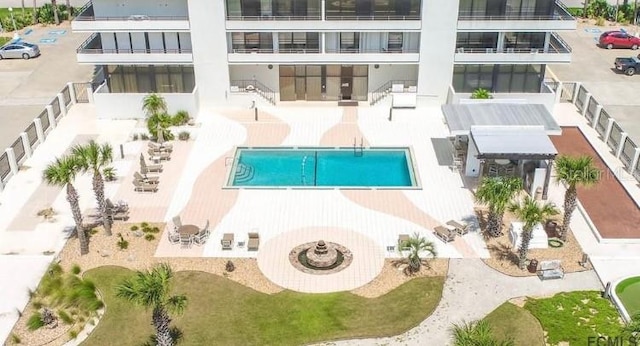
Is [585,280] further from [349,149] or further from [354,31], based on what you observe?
[354,31]

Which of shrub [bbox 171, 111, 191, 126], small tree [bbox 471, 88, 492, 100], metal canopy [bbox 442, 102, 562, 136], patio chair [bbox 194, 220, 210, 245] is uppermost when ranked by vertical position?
metal canopy [bbox 442, 102, 562, 136]

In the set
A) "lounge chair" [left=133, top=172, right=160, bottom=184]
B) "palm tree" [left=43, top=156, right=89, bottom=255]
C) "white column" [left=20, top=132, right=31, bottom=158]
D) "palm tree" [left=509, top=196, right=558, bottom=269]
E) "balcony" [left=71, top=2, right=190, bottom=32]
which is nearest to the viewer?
"palm tree" [left=509, top=196, right=558, bottom=269]

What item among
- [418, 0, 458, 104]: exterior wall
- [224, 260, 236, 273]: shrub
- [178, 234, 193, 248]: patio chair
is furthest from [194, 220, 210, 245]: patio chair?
[418, 0, 458, 104]: exterior wall

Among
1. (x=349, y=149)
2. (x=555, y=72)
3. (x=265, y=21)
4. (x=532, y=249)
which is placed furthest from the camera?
(x=555, y=72)

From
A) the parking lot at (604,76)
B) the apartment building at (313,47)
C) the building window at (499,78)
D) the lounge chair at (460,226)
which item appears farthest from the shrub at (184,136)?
the parking lot at (604,76)

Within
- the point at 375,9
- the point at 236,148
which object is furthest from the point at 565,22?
the point at 236,148

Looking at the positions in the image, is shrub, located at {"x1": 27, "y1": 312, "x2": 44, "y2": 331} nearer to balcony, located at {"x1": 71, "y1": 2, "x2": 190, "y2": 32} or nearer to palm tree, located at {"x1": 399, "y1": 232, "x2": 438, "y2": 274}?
palm tree, located at {"x1": 399, "y1": 232, "x2": 438, "y2": 274}

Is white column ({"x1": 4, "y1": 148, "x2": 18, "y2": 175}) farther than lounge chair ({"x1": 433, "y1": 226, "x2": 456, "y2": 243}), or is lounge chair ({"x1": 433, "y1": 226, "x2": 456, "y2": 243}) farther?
white column ({"x1": 4, "y1": 148, "x2": 18, "y2": 175})
